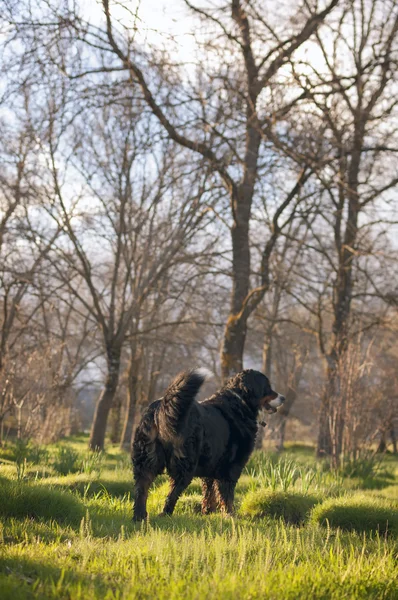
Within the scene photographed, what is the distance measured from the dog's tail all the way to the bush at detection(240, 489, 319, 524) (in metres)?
1.72

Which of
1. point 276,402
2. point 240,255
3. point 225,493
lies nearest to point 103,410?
point 240,255

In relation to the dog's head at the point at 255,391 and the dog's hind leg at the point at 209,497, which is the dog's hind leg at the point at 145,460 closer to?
the dog's hind leg at the point at 209,497

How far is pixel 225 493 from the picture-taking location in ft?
22.0

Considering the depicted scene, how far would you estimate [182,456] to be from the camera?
5957mm

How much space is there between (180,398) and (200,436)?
0.81 metres

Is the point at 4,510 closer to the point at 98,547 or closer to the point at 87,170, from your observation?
the point at 98,547

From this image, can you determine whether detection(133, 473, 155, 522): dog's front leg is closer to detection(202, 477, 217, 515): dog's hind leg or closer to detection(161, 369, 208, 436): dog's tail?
detection(161, 369, 208, 436): dog's tail

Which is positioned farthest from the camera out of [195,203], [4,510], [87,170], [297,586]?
[87,170]

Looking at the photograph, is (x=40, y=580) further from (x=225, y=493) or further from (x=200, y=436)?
(x=225, y=493)

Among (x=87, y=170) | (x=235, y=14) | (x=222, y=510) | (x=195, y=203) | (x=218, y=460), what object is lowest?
(x=222, y=510)

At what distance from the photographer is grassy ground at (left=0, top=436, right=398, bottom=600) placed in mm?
3459

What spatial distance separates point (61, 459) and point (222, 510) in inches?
150

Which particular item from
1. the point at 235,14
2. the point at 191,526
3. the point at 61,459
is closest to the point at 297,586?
the point at 191,526

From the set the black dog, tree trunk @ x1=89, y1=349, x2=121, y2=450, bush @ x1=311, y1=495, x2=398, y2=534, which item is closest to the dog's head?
the black dog
